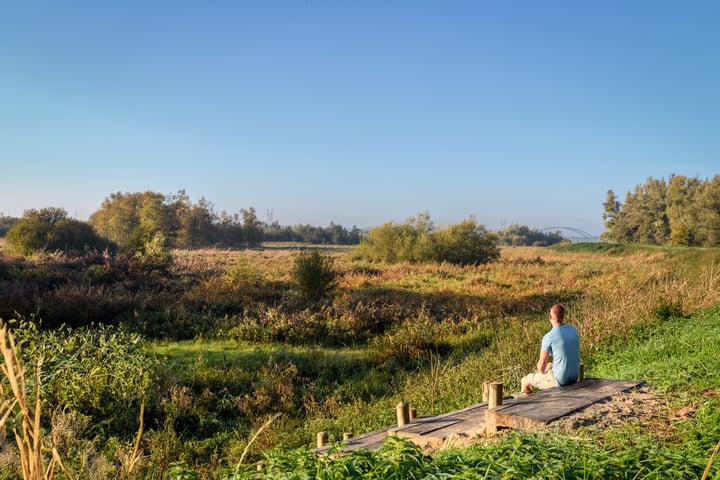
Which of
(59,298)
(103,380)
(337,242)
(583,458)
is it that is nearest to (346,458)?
(583,458)

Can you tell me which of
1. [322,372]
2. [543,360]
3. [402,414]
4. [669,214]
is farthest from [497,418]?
[669,214]

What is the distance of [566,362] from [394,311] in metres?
9.00

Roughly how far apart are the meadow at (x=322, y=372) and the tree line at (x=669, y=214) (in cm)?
3365

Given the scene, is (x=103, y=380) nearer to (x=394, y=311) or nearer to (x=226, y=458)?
(x=226, y=458)

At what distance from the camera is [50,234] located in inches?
1190

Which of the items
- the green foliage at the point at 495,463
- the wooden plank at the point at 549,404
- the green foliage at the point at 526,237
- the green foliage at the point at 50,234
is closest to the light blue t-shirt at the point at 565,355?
the wooden plank at the point at 549,404

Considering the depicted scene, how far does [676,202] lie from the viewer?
56.1 meters

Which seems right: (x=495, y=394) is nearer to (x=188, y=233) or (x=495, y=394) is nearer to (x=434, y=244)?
(x=434, y=244)

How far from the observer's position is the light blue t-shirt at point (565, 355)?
6.40 meters

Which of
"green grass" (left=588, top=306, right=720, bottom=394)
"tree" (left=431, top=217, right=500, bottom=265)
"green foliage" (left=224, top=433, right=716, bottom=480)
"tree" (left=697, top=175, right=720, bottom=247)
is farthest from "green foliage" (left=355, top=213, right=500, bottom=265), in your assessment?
"green foliage" (left=224, top=433, right=716, bottom=480)

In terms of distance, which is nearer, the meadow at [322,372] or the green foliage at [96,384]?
the meadow at [322,372]

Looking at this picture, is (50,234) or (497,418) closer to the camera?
(497,418)

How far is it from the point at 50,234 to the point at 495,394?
3133 centimetres

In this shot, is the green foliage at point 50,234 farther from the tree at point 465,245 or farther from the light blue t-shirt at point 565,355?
the light blue t-shirt at point 565,355
